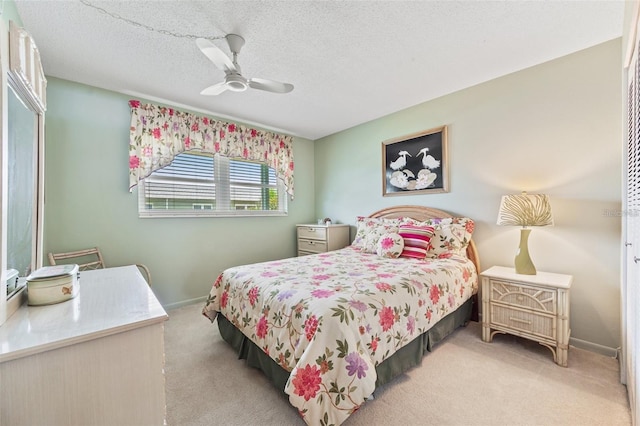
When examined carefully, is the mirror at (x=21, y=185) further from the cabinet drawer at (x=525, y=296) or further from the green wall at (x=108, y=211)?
the cabinet drawer at (x=525, y=296)

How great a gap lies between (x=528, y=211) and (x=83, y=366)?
2.84 m

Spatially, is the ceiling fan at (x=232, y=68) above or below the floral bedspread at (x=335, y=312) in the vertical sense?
above

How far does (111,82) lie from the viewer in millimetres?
2549

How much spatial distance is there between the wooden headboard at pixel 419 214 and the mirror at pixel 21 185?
3.20 meters

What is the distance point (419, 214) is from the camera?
312 centimetres

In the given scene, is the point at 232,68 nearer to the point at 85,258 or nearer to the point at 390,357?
the point at 390,357

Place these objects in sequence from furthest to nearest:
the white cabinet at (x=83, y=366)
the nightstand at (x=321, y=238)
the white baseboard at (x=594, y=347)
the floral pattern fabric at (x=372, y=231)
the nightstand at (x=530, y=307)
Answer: the nightstand at (x=321, y=238)
the floral pattern fabric at (x=372, y=231)
the white baseboard at (x=594, y=347)
the nightstand at (x=530, y=307)
the white cabinet at (x=83, y=366)

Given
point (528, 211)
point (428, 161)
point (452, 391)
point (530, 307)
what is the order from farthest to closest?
point (428, 161), point (528, 211), point (530, 307), point (452, 391)

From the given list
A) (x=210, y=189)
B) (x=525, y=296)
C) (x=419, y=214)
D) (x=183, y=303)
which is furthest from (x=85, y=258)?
(x=525, y=296)

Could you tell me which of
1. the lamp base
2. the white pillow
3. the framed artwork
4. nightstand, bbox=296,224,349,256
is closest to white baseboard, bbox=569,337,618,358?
the lamp base

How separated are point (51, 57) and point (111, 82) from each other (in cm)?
44

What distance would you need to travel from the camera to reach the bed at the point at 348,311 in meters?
1.26

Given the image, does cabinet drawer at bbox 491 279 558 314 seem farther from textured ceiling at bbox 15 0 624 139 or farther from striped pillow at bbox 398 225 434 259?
textured ceiling at bbox 15 0 624 139

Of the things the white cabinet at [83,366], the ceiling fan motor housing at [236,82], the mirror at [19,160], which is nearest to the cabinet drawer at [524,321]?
the white cabinet at [83,366]
